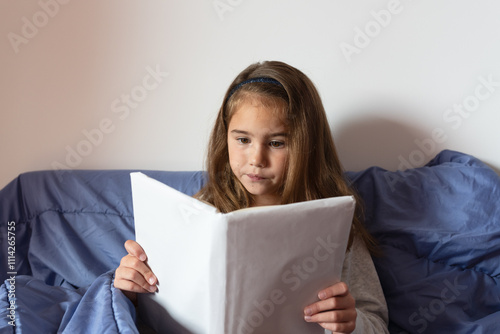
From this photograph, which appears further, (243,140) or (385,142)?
(385,142)

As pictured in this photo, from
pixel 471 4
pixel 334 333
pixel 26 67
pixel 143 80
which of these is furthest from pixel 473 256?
pixel 26 67

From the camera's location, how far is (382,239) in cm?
107

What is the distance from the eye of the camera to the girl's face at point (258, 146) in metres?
0.88

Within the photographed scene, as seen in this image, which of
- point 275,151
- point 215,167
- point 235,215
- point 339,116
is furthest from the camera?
point 339,116

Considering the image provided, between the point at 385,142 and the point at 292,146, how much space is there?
1.30 feet

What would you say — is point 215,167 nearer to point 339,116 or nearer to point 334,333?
point 339,116

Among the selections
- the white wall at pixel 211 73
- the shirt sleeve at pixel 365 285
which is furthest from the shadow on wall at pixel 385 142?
the shirt sleeve at pixel 365 285

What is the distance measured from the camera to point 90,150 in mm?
1261

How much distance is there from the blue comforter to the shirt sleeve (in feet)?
0.21

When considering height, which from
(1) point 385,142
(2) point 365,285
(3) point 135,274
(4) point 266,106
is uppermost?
(4) point 266,106

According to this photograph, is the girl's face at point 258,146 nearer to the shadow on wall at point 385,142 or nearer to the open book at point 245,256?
the open book at point 245,256

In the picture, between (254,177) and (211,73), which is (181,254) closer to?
(254,177)

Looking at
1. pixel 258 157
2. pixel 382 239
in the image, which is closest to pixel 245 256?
pixel 258 157

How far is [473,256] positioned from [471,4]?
0.59 metres
